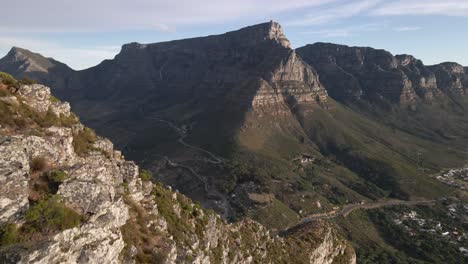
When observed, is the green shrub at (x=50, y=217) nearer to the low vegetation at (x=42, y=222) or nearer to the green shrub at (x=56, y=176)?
the low vegetation at (x=42, y=222)

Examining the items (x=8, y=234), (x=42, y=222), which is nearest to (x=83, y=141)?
(x=42, y=222)

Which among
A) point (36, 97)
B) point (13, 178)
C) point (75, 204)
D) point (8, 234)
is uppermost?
point (36, 97)

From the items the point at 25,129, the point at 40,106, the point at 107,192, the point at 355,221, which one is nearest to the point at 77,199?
the point at 107,192

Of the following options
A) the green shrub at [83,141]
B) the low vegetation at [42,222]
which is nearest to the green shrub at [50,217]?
the low vegetation at [42,222]

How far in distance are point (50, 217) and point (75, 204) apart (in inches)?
111

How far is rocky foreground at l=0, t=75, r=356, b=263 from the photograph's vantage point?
1134 inches

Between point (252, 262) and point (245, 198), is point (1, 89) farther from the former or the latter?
point (245, 198)

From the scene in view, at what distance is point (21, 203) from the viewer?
1176 inches

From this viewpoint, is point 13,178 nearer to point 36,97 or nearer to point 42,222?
point 42,222

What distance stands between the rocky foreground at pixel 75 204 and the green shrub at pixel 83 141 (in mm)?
168

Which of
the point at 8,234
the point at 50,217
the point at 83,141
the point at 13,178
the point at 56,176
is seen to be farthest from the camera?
the point at 83,141

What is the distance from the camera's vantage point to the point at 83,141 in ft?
Answer: 153

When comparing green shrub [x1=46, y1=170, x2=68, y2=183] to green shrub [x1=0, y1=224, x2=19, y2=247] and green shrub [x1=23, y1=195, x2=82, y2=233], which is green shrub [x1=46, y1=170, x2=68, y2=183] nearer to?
green shrub [x1=23, y1=195, x2=82, y2=233]

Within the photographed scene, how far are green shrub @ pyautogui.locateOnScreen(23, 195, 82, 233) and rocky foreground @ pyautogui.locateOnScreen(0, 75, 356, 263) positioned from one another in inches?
2.8
